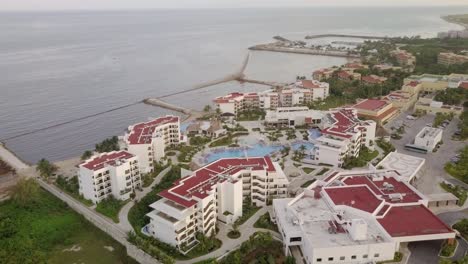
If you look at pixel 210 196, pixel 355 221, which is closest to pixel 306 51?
pixel 210 196

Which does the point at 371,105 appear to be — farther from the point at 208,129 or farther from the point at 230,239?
the point at 230,239

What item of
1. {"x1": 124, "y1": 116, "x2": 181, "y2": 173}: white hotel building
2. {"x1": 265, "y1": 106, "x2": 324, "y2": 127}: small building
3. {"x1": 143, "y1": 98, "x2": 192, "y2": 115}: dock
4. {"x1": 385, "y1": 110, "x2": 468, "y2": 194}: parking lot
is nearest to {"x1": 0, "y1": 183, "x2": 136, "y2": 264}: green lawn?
{"x1": 124, "y1": 116, "x2": 181, "y2": 173}: white hotel building

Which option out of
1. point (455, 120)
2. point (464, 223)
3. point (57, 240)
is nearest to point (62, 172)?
point (57, 240)

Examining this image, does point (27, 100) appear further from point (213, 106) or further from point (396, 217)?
point (396, 217)

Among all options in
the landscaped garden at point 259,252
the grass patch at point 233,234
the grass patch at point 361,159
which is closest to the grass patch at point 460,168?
the grass patch at point 361,159

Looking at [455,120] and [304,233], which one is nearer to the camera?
[304,233]

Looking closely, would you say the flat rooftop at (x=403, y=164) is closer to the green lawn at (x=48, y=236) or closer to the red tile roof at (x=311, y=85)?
the green lawn at (x=48, y=236)

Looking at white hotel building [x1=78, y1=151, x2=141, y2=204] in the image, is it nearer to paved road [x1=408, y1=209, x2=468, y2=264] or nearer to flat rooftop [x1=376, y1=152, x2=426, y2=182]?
paved road [x1=408, y1=209, x2=468, y2=264]
